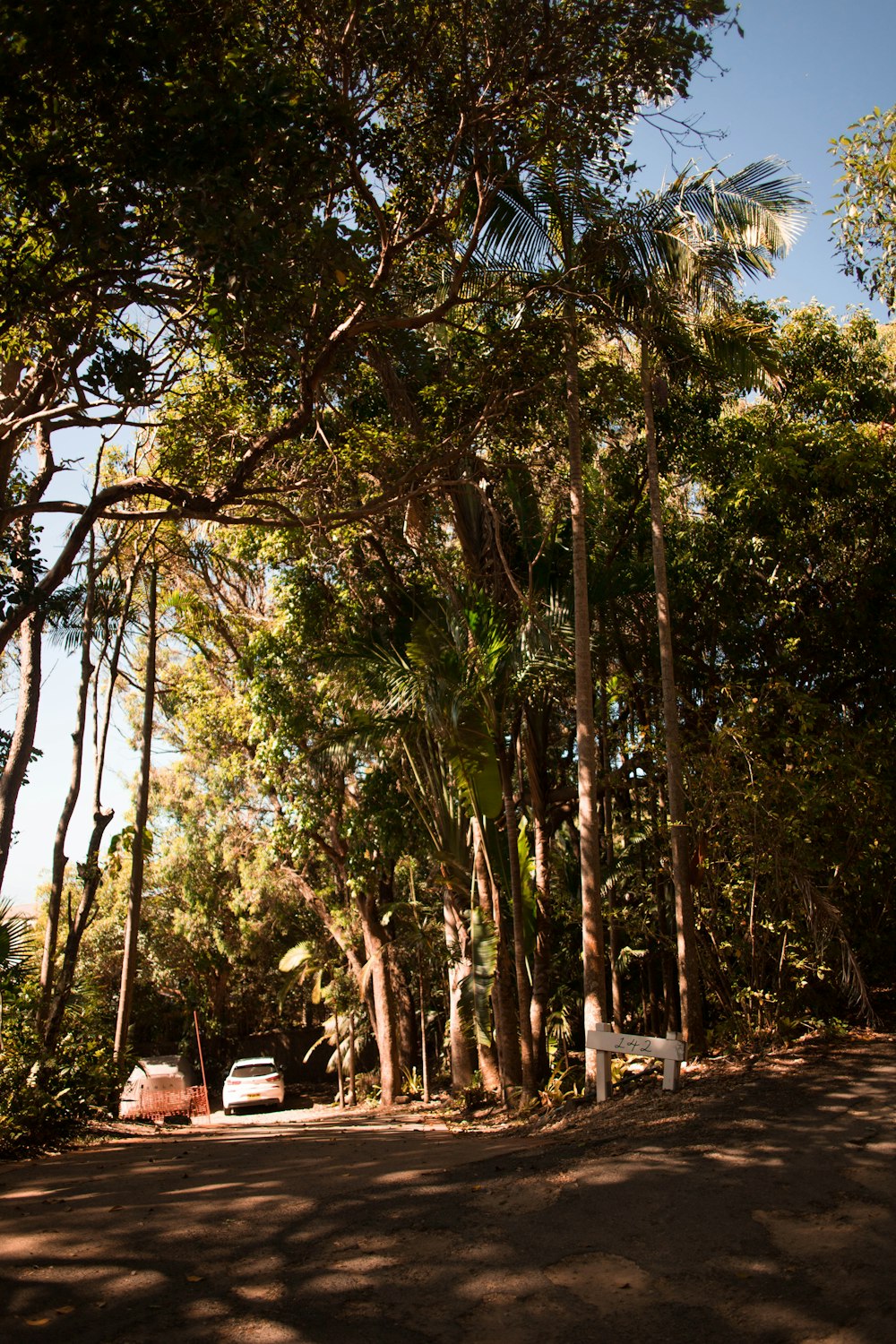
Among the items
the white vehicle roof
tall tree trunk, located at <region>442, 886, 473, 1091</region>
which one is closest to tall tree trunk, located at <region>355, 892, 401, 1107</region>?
tall tree trunk, located at <region>442, 886, 473, 1091</region>

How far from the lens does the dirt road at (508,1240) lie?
4559mm

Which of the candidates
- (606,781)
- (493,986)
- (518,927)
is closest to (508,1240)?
(518,927)

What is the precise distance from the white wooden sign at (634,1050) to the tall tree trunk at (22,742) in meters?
5.58

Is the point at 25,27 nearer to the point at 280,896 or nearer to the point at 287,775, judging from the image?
the point at 287,775

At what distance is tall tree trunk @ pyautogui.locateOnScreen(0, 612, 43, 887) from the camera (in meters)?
9.80

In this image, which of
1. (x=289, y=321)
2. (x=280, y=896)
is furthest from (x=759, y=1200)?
(x=280, y=896)

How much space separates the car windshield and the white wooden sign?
17.5 m

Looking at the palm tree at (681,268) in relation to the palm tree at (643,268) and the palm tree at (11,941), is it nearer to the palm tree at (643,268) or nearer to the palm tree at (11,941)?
the palm tree at (643,268)

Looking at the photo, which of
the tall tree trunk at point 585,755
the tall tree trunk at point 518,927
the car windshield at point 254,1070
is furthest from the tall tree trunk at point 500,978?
the car windshield at point 254,1070

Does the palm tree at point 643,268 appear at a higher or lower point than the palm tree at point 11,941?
higher

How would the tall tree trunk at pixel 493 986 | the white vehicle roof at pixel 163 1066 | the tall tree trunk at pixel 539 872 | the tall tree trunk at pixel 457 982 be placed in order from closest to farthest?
the tall tree trunk at pixel 493 986 < the tall tree trunk at pixel 539 872 < the tall tree trunk at pixel 457 982 < the white vehicle roof at pixel 163 1066

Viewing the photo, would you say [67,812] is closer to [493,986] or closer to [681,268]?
[493,986]

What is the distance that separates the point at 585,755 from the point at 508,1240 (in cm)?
580

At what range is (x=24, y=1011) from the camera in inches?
460
